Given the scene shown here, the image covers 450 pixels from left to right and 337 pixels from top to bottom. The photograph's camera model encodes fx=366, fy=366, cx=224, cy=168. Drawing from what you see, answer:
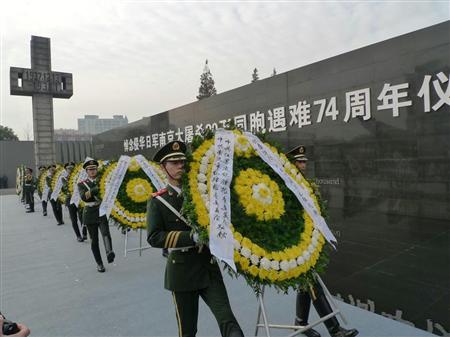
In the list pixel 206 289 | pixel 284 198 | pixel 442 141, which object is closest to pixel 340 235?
pixel 442 141

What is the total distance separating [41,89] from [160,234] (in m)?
28.5

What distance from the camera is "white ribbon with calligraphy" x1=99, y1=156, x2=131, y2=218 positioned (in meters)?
5.46

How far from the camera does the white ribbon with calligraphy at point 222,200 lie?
7.02 ft

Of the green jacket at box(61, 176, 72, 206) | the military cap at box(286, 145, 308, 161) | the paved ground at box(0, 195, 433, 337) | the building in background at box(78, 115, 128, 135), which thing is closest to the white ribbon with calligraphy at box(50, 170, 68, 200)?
the green jacket at box(61, 176, 72, 206)

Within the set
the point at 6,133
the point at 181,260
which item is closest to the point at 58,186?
the point at 181,260

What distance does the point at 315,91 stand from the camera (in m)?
6.84

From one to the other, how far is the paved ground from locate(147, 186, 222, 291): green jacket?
39.8 inches

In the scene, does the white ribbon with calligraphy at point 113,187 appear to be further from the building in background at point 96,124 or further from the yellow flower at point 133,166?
the building in background at point 96,124

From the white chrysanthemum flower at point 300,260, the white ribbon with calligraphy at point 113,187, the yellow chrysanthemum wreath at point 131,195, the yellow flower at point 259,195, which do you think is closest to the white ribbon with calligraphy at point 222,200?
the yellow flower at point 259,195

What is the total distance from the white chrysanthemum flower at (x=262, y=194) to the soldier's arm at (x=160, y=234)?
21.1 inches

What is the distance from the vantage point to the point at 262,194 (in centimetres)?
253

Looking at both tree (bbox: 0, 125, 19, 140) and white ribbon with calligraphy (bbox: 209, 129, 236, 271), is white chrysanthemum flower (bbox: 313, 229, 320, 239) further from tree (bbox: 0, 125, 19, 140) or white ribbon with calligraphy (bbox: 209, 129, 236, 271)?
tree (bbox: 0, 125, 19, 140)

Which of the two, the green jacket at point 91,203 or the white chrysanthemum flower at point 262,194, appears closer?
the white chrysanthemum flower at point 262,194

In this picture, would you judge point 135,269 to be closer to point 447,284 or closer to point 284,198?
point 284,198
